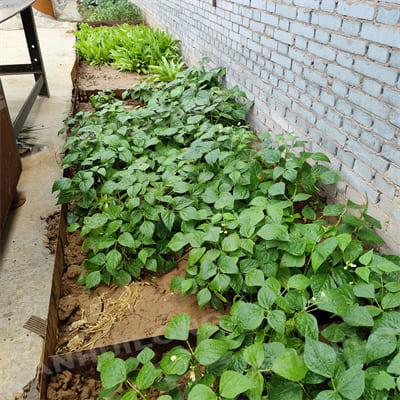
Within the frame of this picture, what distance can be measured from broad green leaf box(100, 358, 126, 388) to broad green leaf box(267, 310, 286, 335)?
58cm

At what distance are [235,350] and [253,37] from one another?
100 inches

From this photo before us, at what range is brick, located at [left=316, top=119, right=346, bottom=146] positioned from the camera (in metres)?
2.04

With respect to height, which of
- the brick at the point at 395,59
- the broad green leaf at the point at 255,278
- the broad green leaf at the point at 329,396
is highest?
the brick at the point at 395,59

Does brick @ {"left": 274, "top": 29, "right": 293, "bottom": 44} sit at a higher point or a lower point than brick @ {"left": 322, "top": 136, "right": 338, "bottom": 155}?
higher

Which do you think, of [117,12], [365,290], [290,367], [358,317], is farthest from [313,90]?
[117,12]

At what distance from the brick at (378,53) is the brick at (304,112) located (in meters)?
0.58

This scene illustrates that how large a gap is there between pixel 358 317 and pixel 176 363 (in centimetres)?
71

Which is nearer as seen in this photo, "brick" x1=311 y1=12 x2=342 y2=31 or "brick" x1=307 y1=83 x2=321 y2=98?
"brick" x1=311 y1=12 x2=342 y2=31

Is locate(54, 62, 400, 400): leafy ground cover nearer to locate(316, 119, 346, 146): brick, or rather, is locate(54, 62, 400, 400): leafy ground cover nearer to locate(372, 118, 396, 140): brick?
locate(316, 119, 346, 146): brick

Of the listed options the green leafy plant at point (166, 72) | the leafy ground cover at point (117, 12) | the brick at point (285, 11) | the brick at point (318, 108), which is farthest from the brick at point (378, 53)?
the leafy ground cover at point (117, 12)

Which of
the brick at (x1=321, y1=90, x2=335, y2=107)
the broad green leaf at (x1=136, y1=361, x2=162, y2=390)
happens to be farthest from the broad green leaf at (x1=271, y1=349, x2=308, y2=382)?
the brick at (x1=321, y1=90, x2=335, y2=107)

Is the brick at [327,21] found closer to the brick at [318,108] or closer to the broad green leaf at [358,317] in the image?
the brick at [318,108]

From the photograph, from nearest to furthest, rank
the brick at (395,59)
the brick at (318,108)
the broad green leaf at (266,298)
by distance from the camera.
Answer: the broad green leaf at (266,298) < the brick at (395,59) < the brick at (318,108)

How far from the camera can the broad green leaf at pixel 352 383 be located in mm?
1111
